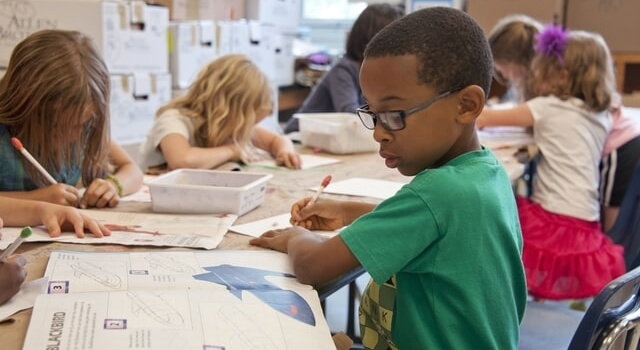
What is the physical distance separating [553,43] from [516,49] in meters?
0.25

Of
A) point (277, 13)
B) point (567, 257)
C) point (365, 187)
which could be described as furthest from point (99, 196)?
point (277, 13)

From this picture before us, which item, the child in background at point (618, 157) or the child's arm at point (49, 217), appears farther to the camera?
the child in background at point (618, 157)

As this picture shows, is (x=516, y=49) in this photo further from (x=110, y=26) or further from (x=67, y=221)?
(x=67, y=221)

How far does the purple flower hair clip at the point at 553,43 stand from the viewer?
2.33 metres

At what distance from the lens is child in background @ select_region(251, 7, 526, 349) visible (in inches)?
35.7

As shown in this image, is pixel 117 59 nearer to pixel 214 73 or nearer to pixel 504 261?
pixel 214 73

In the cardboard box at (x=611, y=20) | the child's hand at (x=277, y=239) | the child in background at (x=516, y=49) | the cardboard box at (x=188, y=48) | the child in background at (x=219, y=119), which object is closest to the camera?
the child's hand at (x=277, y=239)

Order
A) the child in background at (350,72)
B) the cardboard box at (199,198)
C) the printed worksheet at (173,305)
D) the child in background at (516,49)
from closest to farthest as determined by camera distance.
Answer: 1. the printed worksheet at (173,305)
2. the cardboard box at (199,198)
3. the child in background at (516,49)
4. the child in background at (350,72)

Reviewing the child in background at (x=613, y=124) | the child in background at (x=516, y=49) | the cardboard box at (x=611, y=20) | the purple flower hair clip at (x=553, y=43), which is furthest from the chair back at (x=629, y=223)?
the cardboard box at (x=611, y=20)

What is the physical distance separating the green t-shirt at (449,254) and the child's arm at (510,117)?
1447 mm

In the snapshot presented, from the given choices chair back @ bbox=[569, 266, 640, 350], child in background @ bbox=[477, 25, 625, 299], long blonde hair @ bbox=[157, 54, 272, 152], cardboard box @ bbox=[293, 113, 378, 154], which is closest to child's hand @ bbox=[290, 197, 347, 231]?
chair back @ bbox=[569, 266, 640, 350]

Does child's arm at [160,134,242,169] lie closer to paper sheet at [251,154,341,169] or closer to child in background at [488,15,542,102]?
paper sheet at [251,154,341,169]

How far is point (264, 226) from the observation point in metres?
1.29

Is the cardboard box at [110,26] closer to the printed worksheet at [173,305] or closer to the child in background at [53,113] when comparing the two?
the child in background at [53,113]
